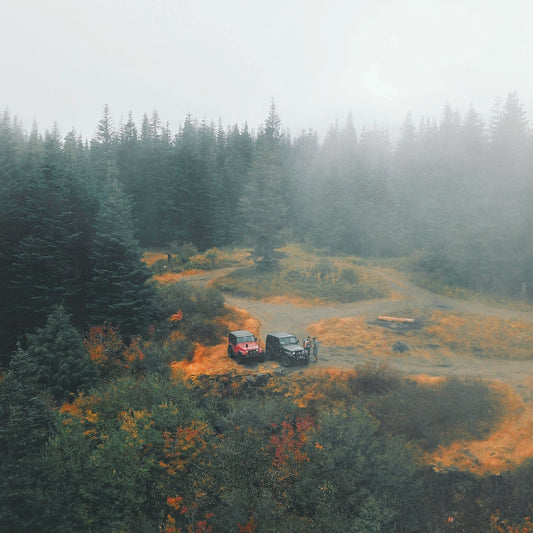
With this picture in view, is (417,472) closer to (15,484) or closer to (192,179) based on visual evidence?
(15,484)

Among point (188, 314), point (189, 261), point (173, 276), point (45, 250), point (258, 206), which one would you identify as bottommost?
point (188, 314)

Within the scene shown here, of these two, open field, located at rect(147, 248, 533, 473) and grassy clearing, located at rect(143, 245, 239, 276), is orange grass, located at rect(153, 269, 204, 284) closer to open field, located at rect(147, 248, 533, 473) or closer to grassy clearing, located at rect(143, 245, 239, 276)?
grassy clearing, located at rect(143, 245, 239, 276)

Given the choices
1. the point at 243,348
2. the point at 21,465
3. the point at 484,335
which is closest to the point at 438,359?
the point at 484,335

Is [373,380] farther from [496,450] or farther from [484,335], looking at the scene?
[484,335]

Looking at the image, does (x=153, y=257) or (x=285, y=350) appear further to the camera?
(x=153, y=257)

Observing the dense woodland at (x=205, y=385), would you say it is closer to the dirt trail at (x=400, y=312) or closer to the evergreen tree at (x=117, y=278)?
the evergreen tree at (x=117, y=278)
